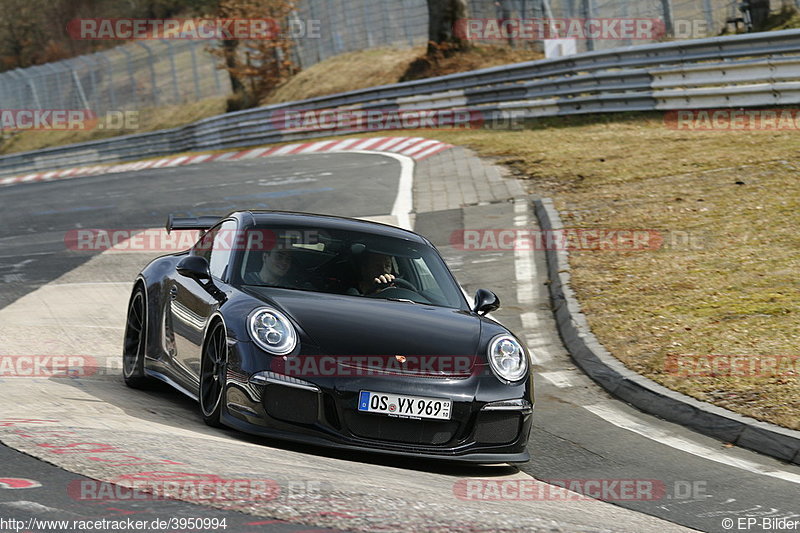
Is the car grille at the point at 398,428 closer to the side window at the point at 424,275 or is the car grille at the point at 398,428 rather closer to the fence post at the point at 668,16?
the side window at the point at 424,275

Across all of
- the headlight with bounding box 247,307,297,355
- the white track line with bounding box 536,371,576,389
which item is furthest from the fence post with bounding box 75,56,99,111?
Answer: the headlight with bounding box 247,307,297,355

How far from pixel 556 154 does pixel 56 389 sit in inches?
551

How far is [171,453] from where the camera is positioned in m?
5.04

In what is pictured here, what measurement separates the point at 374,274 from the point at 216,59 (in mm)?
40817

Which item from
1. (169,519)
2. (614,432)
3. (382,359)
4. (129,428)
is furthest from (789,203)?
(169,519)

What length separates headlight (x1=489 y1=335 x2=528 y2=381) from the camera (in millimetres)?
6199

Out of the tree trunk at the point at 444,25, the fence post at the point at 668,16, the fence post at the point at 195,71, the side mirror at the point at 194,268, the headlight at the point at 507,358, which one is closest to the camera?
the headlight at the point at 507,358

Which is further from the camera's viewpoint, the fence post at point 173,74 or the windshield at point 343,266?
the fence post at point 173,74

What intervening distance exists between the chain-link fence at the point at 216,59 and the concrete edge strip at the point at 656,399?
18193 mm

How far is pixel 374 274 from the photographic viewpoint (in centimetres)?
712

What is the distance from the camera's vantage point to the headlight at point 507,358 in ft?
20.3

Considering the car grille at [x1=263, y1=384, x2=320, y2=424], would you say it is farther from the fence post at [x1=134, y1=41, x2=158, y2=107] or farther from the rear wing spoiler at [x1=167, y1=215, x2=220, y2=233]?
the fence post at [x1=134, y1=41, x2=158, y2=107]

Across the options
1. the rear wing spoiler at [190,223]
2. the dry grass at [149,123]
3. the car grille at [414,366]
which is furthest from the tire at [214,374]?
the dry grass at [149,123]

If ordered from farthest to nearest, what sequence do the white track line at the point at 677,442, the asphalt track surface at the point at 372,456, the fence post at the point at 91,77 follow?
the fence post at the point at 91,77 → the white track line at the point at 677,442 → the asphalt track surface at the point at 372,456
